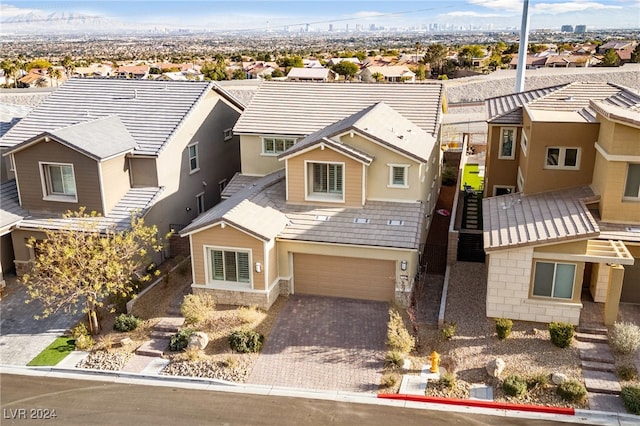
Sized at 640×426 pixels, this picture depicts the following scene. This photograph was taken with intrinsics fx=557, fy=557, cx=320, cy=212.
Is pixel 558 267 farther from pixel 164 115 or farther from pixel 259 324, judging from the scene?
pixel 164 115

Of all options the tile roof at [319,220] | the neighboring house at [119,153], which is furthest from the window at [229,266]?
the neighboring house at [119,153]

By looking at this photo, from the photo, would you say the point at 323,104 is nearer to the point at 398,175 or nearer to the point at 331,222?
the point at 398,175

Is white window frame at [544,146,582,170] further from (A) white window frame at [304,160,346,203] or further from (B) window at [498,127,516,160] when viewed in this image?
(A) white window frame at [304,160,346,203]

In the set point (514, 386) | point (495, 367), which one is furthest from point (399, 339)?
point (514, 386)

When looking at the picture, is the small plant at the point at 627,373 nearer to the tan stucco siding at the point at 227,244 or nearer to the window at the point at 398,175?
the window at the point at 398,175

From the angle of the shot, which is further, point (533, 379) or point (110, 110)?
point (110, 110)

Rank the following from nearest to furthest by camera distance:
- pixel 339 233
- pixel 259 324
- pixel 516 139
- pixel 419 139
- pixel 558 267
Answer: pixel 558 267, pixel 259 324, pixel 339 233, pixel 419 139, pixel 516 139

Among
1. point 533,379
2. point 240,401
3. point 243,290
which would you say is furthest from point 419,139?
point 240,401
